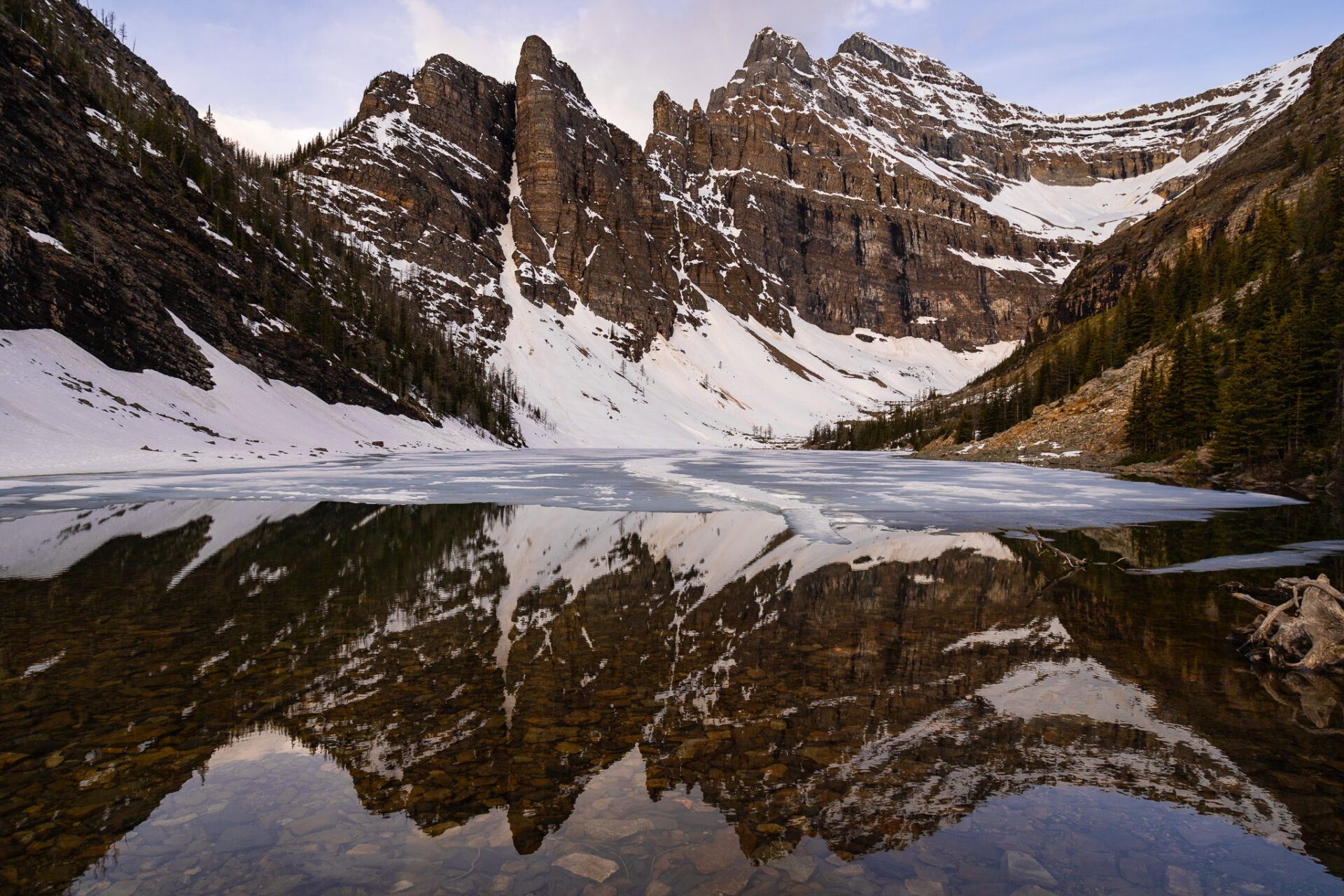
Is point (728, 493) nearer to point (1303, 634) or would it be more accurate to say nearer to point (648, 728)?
point (1303, 634)

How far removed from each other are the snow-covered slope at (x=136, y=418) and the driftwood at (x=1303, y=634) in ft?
137

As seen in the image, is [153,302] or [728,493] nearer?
[728,493]

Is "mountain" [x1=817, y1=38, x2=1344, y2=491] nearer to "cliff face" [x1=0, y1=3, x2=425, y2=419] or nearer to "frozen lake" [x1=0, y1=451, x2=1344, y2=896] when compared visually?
"frozen lake" [x1=0, y1=451, x2=1344, y2=896]

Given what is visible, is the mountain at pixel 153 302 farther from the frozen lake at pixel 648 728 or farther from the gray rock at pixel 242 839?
the gray rock at pixel 242 839

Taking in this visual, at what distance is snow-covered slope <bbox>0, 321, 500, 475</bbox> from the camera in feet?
105

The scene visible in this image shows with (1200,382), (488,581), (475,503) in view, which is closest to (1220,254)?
(1200,382)

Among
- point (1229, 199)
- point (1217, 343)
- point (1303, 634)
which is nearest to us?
point (1303, 634)

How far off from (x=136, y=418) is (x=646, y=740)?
48.0m

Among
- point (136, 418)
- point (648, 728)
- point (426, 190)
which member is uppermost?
point (426, 190)

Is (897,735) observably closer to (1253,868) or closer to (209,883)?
(1253,868)

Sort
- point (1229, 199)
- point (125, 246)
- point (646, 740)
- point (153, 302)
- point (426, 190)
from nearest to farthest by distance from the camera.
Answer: point (646, 740), point (153, 302), point (125, 246), point (1229, 199), point (426, 190)

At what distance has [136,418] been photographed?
39.2 metres

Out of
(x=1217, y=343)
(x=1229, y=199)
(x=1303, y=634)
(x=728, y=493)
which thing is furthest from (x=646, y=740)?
(x=1229, y=199)

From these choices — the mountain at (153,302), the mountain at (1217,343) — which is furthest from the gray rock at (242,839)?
the mountain at (1217,343)
